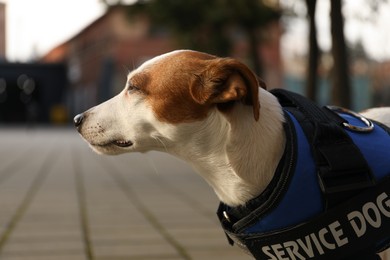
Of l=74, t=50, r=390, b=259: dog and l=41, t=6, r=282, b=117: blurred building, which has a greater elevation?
l=74, t=50, r=390, b=259: dog

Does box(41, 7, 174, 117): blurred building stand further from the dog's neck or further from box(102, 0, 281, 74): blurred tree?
the dog's neck

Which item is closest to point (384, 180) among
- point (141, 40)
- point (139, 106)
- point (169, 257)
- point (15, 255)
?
point (139, 106)

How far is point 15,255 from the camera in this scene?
512 centimetres

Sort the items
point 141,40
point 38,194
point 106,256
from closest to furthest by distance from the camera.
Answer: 1. point 106,256
2. point 38,194
3. point 141,40

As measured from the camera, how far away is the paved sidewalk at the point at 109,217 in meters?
5.27

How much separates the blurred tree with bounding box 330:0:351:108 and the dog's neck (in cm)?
463

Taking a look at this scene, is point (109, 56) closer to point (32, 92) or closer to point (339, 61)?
point (32, 92)

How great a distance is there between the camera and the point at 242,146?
277cm

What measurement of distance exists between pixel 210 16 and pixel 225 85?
11.0 m

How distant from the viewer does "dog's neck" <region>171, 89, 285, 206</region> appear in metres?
2.75

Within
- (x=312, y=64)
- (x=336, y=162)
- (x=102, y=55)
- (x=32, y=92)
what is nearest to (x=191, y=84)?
(x=336, y=162)

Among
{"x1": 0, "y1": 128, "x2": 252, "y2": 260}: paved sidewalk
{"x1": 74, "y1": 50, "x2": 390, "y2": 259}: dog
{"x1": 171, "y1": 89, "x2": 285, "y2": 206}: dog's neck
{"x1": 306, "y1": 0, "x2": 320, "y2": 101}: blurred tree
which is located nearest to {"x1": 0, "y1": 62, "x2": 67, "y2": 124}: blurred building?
{"x1": 0, "y1": 128, "x2": 252, "y2": 260}: paved sidewalk

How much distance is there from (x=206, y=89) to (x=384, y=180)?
2.59 feet

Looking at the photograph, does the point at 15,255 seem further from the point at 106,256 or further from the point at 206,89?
the point at 206,89
